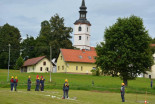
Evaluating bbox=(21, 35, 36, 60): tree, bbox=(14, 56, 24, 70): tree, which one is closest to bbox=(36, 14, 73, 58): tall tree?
bbox=(21, 35, 36, 60): tree

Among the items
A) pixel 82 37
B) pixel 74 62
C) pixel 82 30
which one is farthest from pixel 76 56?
pixel 82 37

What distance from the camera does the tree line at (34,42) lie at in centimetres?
10200

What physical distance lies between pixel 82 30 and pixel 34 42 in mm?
22542

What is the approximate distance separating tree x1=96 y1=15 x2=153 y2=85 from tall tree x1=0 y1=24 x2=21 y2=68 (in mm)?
57852

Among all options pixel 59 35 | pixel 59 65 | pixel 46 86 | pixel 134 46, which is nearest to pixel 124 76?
pixel 134 46

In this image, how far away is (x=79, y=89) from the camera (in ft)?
155

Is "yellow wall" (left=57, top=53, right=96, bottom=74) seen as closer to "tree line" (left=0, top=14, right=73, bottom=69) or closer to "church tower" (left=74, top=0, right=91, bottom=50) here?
"tree line" (left=0, top=14, right=73, bottom=69)

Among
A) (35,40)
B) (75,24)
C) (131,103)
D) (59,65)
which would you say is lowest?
(131,103)

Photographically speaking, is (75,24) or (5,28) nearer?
(5,28)

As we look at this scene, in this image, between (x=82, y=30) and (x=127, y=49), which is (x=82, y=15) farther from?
(x=127, y=49)

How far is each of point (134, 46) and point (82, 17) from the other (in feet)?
240

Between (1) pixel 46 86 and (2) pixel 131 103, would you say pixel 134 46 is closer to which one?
(1) pixel 46 86

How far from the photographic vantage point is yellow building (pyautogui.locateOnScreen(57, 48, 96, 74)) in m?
88.1

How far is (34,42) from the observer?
10844 cm
